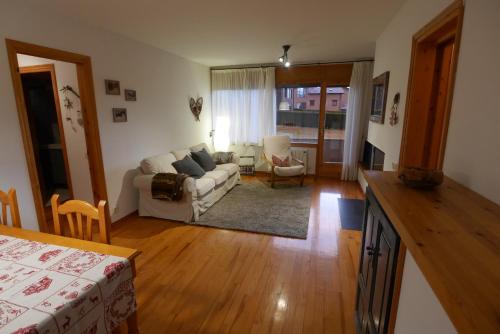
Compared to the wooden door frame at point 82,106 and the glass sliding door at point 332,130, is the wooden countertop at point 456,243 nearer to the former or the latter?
the wooden door frame at point 82,106

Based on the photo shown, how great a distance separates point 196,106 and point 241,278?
379cm

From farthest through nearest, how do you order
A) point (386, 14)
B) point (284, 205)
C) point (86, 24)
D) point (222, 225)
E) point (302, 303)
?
point (284, 205) → point (222, 225) → point (86, 24) → point (386, 14) → point (302, 303)

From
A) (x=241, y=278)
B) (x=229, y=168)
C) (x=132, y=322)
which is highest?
(x=229, y=168)

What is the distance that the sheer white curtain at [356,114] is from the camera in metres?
4.78

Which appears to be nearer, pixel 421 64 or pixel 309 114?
pixel 421 64

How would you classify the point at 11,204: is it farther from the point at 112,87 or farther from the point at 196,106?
the point at 196,106

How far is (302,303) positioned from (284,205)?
1.99 metres

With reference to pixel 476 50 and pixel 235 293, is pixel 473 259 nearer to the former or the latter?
pixel 476 50

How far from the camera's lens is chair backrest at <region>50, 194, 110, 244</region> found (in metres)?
1.40

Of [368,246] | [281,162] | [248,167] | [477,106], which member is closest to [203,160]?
[281,162]

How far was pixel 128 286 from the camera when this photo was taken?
3.91 feet

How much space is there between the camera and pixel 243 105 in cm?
563

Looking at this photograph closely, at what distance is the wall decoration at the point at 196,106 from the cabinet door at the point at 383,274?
4402mm

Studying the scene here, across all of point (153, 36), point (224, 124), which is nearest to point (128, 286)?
point (153, 36)
